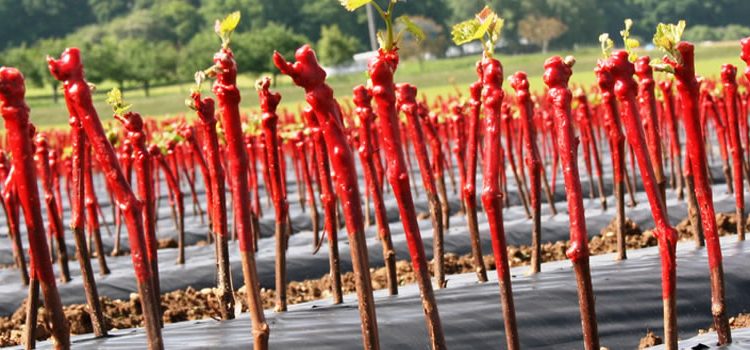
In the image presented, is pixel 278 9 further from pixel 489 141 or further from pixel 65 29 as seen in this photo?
pixel 489 141

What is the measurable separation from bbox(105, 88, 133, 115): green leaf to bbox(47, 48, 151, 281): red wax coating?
1313mm

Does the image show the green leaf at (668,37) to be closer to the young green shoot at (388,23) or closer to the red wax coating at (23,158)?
the young green shoot at (388,23)

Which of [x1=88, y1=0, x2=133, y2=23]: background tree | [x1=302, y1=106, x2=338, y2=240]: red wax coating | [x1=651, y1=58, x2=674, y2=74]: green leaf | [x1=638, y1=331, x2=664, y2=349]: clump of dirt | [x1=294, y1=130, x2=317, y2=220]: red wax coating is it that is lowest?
[x1=638, y1=331, x2=664, y2=349]: clump of dirt

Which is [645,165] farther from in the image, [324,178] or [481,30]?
[324,178]

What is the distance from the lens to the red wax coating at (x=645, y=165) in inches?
133

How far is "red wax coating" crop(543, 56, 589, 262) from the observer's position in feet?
10.6

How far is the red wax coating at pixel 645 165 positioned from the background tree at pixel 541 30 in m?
59.9

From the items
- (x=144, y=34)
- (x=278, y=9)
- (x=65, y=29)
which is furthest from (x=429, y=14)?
(x=65, y=29)

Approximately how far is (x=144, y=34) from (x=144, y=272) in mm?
77421

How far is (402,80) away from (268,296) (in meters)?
43.2

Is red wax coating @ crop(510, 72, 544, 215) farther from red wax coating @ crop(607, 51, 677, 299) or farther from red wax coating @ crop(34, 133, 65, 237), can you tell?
red wax coating @ crop(34, 133, 65, 237)

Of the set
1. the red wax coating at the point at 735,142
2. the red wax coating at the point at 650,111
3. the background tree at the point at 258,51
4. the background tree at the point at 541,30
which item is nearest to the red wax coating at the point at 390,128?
the red wax coating at the point at 650,111

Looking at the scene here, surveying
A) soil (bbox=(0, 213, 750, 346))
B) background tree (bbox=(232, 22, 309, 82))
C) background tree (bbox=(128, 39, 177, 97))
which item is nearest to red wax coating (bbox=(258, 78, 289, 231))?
soil (bbox=(0, 213, 750, 346))

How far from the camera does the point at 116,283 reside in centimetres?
744
